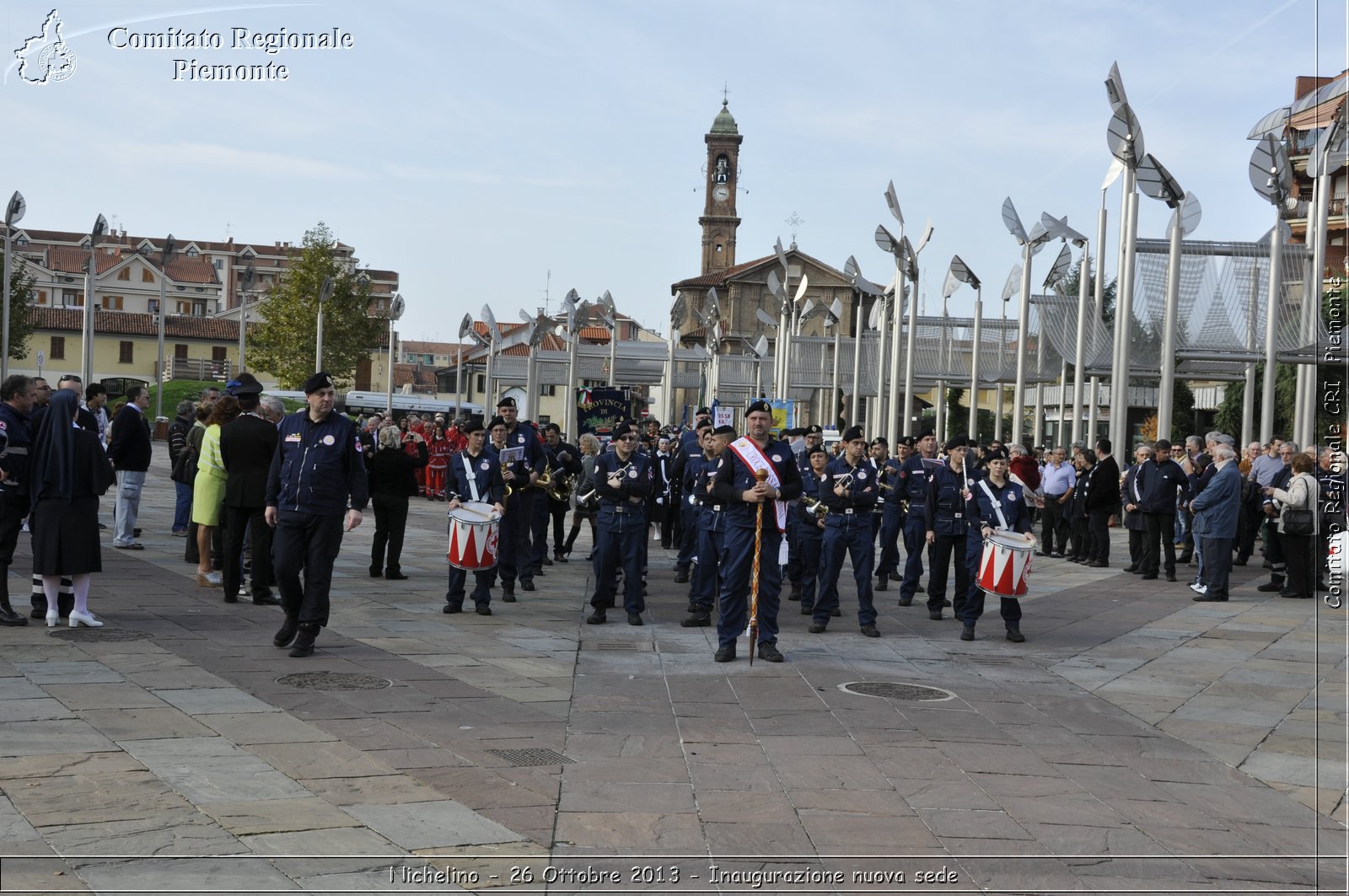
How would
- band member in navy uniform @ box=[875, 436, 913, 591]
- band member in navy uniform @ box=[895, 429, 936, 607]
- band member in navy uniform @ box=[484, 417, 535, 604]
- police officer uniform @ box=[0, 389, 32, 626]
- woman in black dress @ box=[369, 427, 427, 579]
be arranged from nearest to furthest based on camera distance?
police officer uniform @ box=[0, 389, 32, 626] < band member in navy uniform @ box=[484, 417, 535, 604] < woman in black dress @ box=[369, 427, 427, 579] < band member in navy uniform @ box=[895, 429, 936, 607] < band member in navy uniform @ box=[875, 436, 913, 591]

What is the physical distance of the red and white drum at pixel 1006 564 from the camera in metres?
11.2

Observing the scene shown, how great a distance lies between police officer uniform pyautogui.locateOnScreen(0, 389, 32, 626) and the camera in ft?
32.4

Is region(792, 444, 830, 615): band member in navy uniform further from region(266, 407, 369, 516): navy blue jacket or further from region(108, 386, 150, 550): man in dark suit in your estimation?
region(108, 386, 150, 550): man in dark suit

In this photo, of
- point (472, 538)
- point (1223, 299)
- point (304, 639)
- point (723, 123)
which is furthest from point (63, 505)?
point (723, 123)

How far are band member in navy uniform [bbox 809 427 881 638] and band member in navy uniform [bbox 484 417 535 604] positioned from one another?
308 cm

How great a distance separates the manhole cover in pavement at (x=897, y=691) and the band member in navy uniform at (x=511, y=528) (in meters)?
4.48

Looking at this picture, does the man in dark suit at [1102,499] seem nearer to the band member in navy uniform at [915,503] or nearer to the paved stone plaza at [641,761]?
the band member in navy uniform at [915,503]

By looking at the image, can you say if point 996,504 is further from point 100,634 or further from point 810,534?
point 100,634

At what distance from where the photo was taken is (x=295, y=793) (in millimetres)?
5820

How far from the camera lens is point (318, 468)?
9250mm

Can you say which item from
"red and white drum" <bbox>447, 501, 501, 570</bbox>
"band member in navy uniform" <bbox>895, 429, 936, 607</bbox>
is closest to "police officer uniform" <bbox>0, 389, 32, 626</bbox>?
"red and white drum" <bbox>447, 501, 501, 570</bbox>

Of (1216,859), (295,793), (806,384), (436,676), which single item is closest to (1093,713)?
(1216,859)

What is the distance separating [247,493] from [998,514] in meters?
6.56

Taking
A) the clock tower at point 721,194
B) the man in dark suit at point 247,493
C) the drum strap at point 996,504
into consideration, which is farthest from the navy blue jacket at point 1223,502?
the clock tower at point 721,194
